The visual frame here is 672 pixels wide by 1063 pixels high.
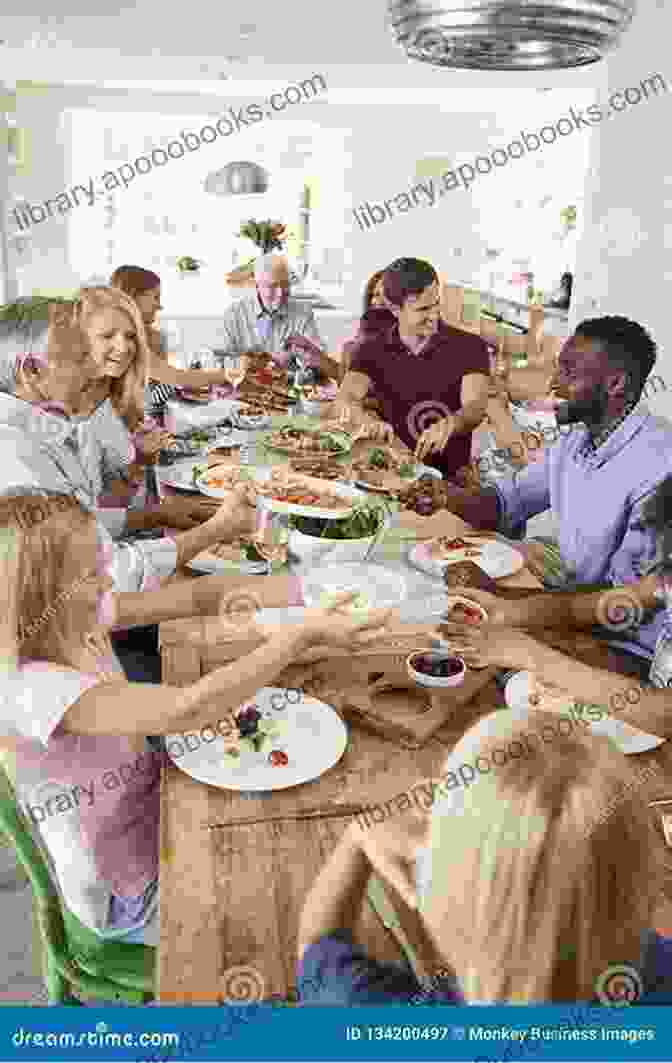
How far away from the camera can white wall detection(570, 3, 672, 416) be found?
320 centimetres

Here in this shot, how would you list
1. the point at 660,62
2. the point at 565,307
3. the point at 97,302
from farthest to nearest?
the point at 565,307, the point at 660,62, the point at 97,302

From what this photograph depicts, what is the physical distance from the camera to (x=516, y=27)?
1014 mm

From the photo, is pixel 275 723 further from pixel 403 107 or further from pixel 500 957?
pixel 403 107

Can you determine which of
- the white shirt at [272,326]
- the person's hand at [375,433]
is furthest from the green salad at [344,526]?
the white shirt at [272,326]

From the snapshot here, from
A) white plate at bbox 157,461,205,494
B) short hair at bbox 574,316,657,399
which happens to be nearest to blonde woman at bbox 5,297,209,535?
white plate at bbox 157,461,205,494

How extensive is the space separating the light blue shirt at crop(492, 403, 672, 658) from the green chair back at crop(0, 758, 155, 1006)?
1.24m

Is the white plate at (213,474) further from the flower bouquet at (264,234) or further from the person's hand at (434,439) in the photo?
the flower bouquet at (264,234)

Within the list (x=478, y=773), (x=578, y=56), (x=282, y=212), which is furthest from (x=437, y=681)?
(x=282, y=212)

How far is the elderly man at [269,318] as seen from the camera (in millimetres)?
4051

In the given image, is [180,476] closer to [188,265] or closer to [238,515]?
[238,515]

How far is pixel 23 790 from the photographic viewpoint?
1255 mm

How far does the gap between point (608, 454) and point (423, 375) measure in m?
1.18

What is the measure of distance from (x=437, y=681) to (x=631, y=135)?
113 inches

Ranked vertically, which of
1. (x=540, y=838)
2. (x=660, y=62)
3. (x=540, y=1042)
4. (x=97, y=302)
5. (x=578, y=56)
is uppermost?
(x=660, y=62)
